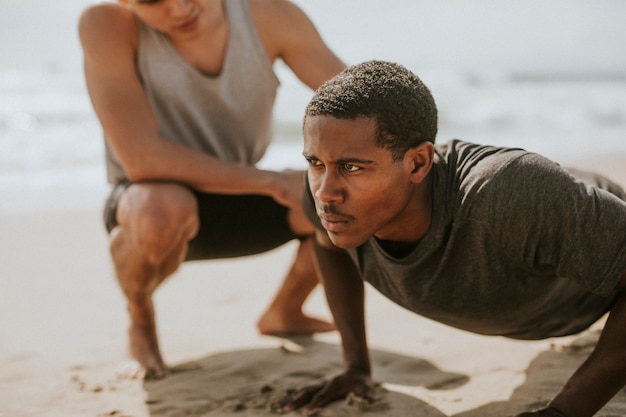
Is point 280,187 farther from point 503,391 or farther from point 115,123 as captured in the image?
point 503,391

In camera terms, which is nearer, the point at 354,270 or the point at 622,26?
the point at 354,270

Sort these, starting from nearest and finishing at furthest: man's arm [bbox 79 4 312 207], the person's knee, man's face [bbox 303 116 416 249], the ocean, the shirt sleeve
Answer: the shirt sleeve < man's face [bbox 303 116 416 249] < the person's knee < man's arm [bbox 79 4 312 207] < the ocean

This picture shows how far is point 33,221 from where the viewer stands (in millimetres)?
5984

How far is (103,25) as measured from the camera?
308 centimetres

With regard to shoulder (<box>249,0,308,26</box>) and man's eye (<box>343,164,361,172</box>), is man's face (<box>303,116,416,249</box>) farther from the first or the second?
shoulder (<box>249,0,308,26</box>)

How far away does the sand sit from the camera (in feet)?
8.73

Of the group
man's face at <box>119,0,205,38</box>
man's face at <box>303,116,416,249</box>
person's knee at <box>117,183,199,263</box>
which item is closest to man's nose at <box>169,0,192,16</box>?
man's face at <box>119,0,205,38</box>

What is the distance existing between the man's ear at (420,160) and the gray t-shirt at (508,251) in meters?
0.08

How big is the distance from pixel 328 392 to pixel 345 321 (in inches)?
9.9

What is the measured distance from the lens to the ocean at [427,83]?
874 centimetres

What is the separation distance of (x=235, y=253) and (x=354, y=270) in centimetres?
89

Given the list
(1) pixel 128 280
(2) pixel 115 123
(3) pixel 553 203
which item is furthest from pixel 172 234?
(3) pixel 553 203

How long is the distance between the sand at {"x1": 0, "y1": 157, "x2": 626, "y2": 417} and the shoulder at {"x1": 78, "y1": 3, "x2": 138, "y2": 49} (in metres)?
1.33

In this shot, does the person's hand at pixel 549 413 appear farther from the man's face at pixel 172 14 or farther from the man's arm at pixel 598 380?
the man's face at pixel 172 14
